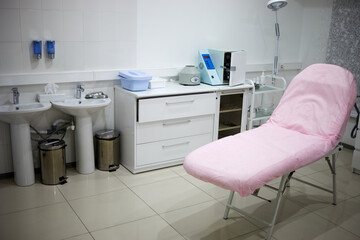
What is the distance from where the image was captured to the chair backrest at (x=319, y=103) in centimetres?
302

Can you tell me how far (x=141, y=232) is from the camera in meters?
2.81

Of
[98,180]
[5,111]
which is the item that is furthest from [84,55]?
[98,180]

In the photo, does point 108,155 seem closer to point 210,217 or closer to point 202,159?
point 210,217

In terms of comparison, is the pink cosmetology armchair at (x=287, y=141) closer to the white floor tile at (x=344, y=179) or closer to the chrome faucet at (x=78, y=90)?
the white floor tile at (x=344, y=179)

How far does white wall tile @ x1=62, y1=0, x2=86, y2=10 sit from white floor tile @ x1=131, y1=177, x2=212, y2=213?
1.72m

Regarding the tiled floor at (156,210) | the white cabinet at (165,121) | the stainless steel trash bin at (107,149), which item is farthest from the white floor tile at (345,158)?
the stainless steel trash bin at (107,149)

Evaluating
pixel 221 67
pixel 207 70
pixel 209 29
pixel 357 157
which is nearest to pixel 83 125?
pixel 207 70

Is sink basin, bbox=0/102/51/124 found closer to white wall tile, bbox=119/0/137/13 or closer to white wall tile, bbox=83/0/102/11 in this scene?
white wall tile, bbox=83/0/102/11

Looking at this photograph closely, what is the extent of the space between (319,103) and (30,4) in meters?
2.55

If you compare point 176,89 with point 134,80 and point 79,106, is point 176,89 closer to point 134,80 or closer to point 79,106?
point 134,80

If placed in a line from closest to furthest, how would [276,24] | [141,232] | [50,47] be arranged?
[141,232]
[50,47]
[276,24]

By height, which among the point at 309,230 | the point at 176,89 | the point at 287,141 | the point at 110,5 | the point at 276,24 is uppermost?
the point at 110,5

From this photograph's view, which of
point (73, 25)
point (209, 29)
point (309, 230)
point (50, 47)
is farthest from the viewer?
point (209, 29)

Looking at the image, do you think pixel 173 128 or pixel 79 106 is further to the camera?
pixel 173 128
